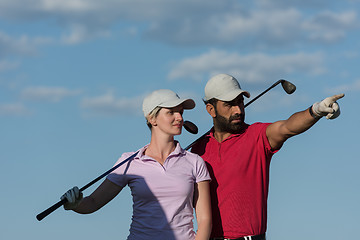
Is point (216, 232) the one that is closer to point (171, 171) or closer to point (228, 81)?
point (171, 171)

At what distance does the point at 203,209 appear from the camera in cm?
669

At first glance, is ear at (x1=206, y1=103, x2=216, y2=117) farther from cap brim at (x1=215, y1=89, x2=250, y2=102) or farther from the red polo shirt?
the red polo shirt

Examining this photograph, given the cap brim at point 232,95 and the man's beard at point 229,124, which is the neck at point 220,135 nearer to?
the man's beard at point 229,124

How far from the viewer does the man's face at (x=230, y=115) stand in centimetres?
724

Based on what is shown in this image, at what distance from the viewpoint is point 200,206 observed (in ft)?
22.0

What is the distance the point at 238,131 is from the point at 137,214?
147 cm

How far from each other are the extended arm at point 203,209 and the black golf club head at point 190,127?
3.14 ft

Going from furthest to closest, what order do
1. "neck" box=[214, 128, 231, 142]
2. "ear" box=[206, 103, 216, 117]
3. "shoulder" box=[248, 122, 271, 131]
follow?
"ear" box=[206, 103, 216, 117] < "neck" box=[214, 128, 231, 142] < "shoulder" box=[248, 122, 271, 131]

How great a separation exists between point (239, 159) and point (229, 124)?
418 millimetres

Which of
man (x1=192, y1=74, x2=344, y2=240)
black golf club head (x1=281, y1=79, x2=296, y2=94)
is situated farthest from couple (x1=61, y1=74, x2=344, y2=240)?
black golf club head (x1=281, y1=79, x2=296, y2=94)

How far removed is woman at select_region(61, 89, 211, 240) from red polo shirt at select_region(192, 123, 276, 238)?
294mm

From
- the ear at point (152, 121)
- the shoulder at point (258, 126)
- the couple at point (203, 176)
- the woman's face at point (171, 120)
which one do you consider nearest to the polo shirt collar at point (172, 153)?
the couple at point (203, 176)

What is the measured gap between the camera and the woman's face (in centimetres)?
680

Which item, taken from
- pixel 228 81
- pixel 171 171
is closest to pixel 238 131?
pixel 228 81
